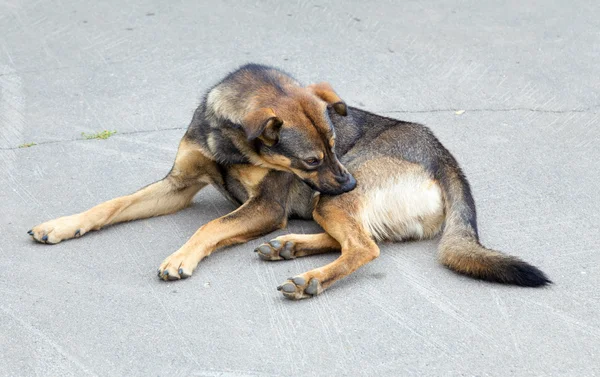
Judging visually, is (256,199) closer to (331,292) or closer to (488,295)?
(331,292)

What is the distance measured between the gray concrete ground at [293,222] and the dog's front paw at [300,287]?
2.3 inches

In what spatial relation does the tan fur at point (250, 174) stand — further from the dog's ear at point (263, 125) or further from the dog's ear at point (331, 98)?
the dog's ear at point (331, 98)

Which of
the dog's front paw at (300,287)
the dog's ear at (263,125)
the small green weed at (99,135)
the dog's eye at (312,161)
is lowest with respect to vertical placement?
the small green weed at (99,135)

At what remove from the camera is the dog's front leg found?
183 inches

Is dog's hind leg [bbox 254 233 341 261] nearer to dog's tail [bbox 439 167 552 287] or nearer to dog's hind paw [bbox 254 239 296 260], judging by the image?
dog's hind paw [bbox 254 239 296 260]

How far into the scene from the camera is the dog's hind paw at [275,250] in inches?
189

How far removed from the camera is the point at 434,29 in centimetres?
856

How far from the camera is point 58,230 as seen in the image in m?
4.99

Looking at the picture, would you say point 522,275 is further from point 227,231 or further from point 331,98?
point 227,231

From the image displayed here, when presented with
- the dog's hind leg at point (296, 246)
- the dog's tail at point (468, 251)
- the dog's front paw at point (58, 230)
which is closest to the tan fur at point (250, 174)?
the dog's hind leg at point (296, 246)

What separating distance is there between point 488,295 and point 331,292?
2.72 feet

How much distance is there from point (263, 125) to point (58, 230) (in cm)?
141

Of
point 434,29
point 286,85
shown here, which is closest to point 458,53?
point 434,29

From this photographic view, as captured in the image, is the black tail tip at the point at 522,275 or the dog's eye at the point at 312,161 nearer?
the black tail tip at the point at 522,275
